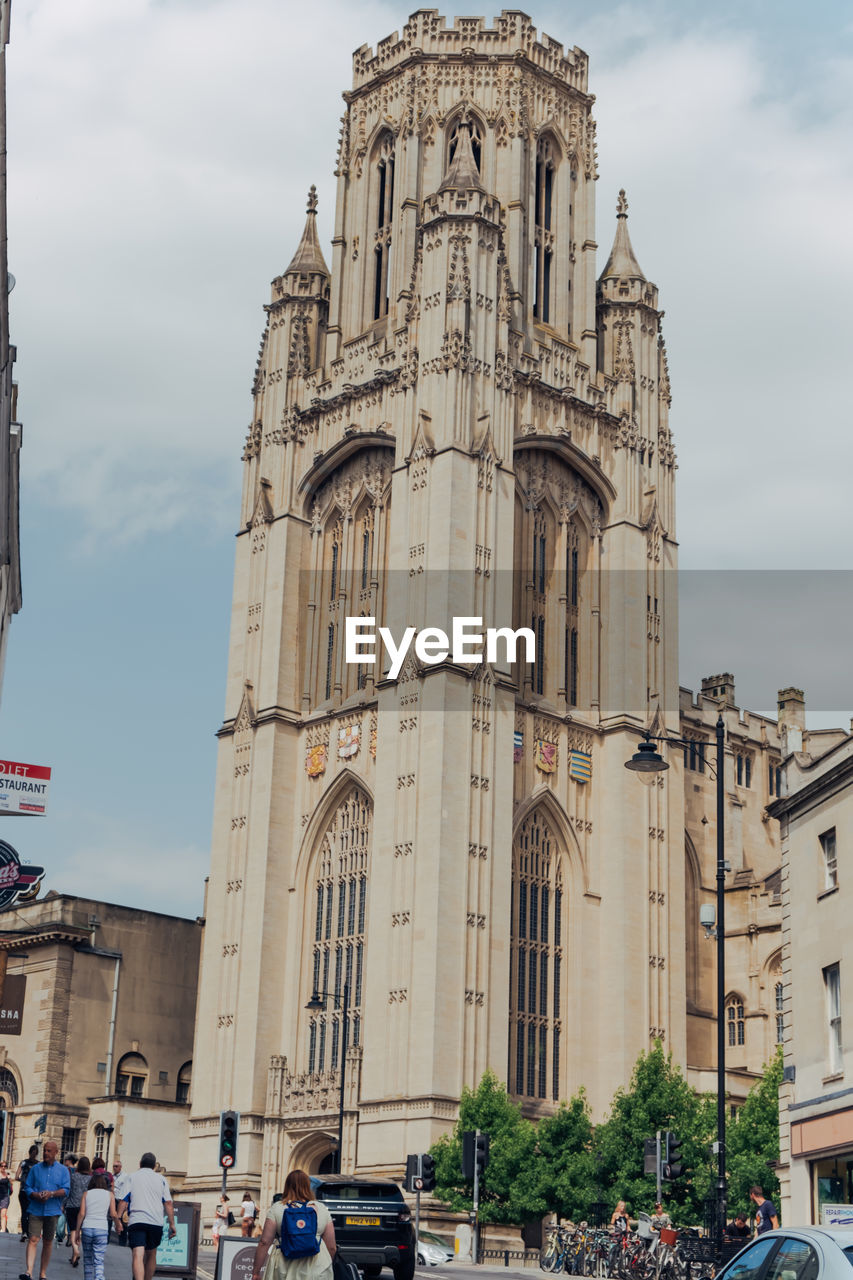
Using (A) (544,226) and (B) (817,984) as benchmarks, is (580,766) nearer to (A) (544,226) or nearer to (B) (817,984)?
(A) (544,226)

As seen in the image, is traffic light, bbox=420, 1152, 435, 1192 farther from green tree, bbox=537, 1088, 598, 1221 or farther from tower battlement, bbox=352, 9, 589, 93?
tower battlement, bbox=352, 9, 589, 93

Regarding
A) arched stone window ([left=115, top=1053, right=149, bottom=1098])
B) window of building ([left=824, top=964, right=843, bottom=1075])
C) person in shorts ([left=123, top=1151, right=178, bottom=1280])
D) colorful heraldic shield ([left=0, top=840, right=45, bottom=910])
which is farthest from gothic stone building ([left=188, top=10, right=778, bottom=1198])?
person in shorts ([left=123, top=1151, right=178, bottom=1280])

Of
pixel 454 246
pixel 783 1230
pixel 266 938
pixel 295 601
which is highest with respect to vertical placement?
pixel 454 246

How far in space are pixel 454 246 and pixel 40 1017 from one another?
108 ft

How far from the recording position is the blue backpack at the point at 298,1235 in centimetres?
1380

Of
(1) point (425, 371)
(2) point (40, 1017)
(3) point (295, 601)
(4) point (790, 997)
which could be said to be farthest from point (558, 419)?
(4) point (790, 997)

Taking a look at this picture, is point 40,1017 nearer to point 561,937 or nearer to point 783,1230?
point 561,937

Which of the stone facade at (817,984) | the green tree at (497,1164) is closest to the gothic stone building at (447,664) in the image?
the green tree at (497,1164)

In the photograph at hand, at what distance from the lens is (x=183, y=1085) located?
7288 cm

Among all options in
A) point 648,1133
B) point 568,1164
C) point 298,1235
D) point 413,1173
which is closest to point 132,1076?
point 568,1164

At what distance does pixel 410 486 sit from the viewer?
61656 mm

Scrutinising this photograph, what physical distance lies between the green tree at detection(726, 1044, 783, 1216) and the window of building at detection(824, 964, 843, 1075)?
1933cm

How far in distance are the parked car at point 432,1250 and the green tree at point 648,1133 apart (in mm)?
6395

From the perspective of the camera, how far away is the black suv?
2694 centimetres
